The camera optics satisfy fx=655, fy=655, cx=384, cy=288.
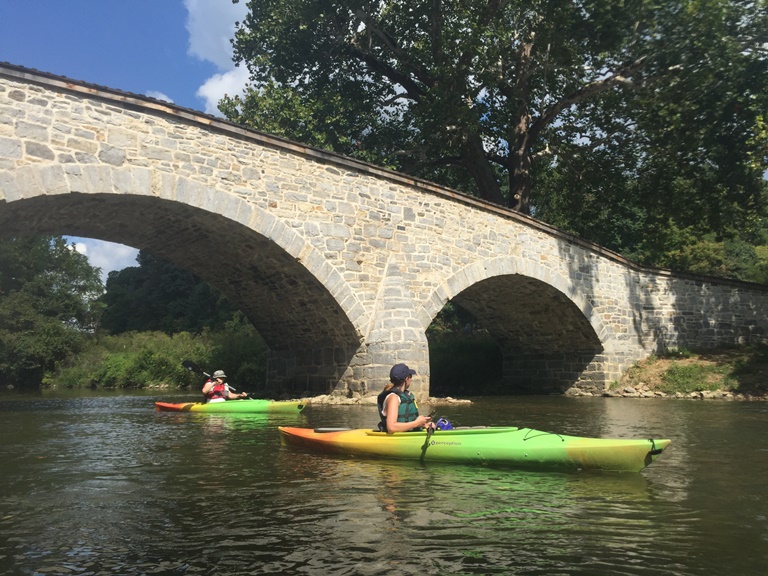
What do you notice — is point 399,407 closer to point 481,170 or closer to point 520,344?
point 520,344

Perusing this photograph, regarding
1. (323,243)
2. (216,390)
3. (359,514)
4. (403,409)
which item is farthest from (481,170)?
(359,514)

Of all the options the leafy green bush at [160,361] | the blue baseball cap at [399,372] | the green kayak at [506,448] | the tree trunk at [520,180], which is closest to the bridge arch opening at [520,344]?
the tree trunk at [520,180]

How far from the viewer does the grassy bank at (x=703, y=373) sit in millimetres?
14141

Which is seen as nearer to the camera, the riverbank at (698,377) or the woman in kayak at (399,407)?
the woman in kayak at (399,407)

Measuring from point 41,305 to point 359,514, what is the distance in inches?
1017

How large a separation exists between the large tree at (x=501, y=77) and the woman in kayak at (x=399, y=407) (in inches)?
450

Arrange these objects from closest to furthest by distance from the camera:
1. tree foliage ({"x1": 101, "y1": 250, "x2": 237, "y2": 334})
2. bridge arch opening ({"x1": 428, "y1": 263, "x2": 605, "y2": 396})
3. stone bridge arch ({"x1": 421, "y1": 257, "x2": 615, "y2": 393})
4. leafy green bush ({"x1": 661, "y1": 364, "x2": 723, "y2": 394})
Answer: stone bridge arch ({"x1": 421, "y1": 257, "x2": 615, "y2": 393}) < leafy green bush ({"x1": 661, "y1": 364, "x2": 723, "y2": 394}) < bridge arch opening ({"x1": 428, "y1": 263, "x2": 605, "y2": 396}) < tree foliage ({"x1": 101, "y1": 250, "x2": 237, "y2": 334})

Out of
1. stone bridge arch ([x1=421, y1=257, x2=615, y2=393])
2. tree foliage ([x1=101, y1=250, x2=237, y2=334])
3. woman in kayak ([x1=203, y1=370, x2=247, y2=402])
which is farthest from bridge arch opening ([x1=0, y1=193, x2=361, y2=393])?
tree foliage ([x1=101, y1=250, x2=237, y2=334])

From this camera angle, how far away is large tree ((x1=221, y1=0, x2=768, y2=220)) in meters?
14.9

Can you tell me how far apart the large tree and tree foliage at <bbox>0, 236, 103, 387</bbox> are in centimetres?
1155

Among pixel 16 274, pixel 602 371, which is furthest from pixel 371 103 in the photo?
pixel 16 274

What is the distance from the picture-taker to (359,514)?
3652mm

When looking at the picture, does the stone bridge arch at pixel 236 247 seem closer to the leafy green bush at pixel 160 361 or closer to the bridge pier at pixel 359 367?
the bridge pier at pixel 359 367

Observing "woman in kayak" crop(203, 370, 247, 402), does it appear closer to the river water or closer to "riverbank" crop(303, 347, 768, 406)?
"riverbank" crop(303, 347, 768, 406)
